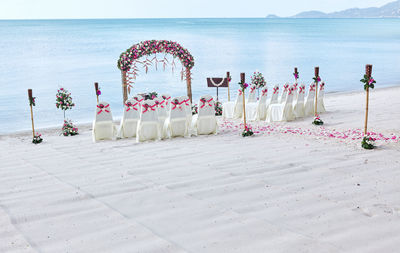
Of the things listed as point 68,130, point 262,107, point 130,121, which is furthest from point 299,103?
point 68,130

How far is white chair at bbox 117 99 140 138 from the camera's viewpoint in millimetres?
10305

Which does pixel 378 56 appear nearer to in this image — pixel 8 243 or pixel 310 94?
pixel 310 94

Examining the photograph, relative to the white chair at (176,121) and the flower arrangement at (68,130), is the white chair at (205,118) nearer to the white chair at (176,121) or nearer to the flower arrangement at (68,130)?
the white chair at (176,121)

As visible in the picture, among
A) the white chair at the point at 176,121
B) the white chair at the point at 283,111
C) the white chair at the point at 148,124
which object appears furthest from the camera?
the white chair at the point at 283,111

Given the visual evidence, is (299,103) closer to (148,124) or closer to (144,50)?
(144,50)

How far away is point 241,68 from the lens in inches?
1486

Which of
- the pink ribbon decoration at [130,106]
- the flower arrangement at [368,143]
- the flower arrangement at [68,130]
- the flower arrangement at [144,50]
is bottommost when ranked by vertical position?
the flower arrangement at [68,130]

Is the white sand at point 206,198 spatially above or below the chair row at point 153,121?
below

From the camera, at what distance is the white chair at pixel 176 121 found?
10.1 meters

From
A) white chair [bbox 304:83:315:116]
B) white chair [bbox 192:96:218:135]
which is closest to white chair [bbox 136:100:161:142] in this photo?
white chair [bbox 192:96:218:135]

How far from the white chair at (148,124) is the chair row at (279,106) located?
11.8 ft

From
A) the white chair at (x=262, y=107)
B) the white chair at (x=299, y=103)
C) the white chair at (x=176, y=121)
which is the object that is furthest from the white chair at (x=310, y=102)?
the white chair at (x=176, y=121)

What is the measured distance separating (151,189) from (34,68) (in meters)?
34.9

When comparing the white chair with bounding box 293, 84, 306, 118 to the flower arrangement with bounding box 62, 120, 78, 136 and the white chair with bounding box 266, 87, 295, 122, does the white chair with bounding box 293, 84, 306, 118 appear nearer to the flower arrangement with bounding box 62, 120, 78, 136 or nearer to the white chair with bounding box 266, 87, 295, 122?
the white chair with bounding box 266, 87, 295, 122
